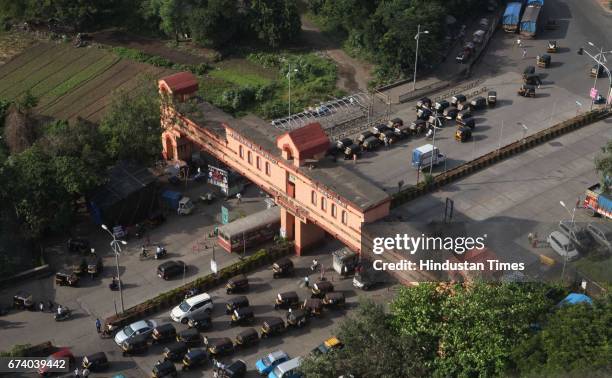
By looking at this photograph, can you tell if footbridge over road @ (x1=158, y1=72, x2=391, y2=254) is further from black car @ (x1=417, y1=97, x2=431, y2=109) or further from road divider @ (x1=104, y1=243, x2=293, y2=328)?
black car @ (x1=417, y1=97, x2=431, y2=109)

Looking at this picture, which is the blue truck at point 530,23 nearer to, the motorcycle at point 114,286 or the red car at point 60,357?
the motorcycle at point 114,286

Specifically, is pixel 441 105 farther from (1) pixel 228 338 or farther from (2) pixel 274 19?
(1) pixel 228 338

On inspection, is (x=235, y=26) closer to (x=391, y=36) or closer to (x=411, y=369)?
(x=391, y=36)

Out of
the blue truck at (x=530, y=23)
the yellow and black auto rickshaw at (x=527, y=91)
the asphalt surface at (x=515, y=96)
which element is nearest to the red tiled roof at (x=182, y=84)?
the asphalt surface at (x=515, y=96)

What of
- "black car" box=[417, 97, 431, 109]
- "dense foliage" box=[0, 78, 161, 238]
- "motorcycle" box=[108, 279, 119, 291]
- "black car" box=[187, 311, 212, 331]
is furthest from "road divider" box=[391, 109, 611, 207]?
"motorcycle" box=[108, 279, 119, 291]

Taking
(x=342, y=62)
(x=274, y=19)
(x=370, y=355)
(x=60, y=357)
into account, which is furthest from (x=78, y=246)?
(x=342, y=62)

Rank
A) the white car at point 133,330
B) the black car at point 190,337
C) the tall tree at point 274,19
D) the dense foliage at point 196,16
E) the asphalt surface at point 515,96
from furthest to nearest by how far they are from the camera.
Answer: the tall tree at point 274,19 → the dense foliage at point 196,16 → the asphalt surface at point 515,96 → the white car at point 133,330 → the black car at point 190,337

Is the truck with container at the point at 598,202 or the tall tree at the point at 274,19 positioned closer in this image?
the truck with container at the point at 598,202

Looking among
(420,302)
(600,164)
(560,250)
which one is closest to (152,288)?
(420,302)
